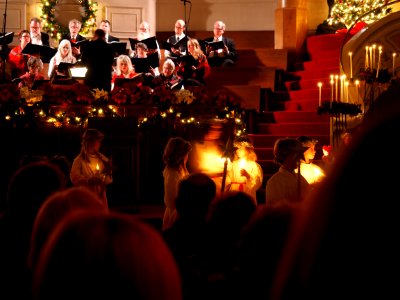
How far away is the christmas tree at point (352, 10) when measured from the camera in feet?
50.4

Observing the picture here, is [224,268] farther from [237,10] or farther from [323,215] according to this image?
[237,10]

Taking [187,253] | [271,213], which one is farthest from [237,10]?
[271,213]

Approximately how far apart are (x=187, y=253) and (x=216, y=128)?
653cm

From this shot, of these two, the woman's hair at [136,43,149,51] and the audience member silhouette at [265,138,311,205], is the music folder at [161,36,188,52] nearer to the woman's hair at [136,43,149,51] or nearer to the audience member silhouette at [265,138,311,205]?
the woman's hair at [136,43,149,51]

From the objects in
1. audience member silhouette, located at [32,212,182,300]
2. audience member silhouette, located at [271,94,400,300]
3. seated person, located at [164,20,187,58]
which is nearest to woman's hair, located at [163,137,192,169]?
audience member silhouette, located at [32,212,182,300]

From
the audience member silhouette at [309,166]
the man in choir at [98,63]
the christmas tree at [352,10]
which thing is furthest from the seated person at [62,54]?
the audience member silhouette at [309,166]

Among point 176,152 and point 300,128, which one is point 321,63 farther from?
point 176,152

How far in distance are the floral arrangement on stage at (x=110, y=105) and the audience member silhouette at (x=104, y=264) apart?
8296mm

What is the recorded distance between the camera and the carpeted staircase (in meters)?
11.4

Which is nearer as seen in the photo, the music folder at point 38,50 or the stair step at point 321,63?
the music folder at point 38,50

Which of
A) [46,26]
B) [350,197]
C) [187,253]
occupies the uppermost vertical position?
[46,26]

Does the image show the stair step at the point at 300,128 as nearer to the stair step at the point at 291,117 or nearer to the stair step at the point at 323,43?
the stair step at the point at 291,117

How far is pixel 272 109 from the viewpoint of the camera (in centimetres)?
1302

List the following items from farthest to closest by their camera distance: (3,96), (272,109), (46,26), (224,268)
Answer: (46,26) < (272,109) < (3,96) < (224,268)
